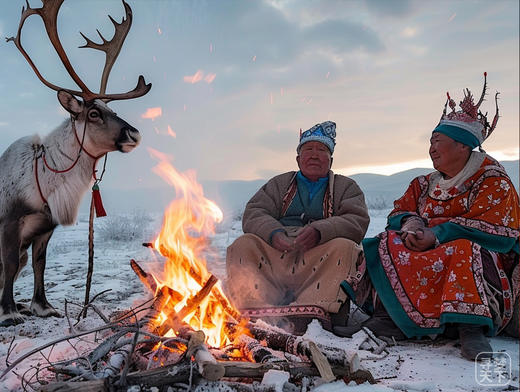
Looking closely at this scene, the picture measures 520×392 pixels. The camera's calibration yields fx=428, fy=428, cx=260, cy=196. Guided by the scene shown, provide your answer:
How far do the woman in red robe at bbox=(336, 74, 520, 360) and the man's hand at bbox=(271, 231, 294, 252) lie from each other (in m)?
0.63

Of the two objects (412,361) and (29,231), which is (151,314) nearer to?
(412,361)

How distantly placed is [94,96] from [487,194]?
3556 mm

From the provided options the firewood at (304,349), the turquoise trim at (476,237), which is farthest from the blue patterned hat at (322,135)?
the firewood at (304,349)

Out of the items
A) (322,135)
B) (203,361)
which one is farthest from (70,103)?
(203,361)

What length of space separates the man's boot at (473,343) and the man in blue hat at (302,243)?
0.97m

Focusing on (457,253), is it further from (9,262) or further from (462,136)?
(9,262)

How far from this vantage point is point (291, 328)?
12.0 ft

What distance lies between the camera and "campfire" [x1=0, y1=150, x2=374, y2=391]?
2.03m

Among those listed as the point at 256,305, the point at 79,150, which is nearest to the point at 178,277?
the point at 256,305

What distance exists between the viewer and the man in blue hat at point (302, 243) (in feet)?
12.3

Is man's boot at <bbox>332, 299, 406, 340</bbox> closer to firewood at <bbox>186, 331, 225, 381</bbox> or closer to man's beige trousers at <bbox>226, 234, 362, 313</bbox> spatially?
man's beige trousers at <bbox>226, 234, 362, 313</bbox>

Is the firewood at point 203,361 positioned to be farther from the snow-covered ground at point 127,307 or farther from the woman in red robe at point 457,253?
the woman in red robe at point 457,253

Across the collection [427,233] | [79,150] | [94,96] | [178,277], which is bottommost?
[178,277]

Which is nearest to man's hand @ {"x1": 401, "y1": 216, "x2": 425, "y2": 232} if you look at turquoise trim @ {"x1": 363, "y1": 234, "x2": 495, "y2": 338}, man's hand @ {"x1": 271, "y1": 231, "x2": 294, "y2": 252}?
turquoise trim @ {"x1": 363, "y1": 234, "x2": 495, "y2": 338}
